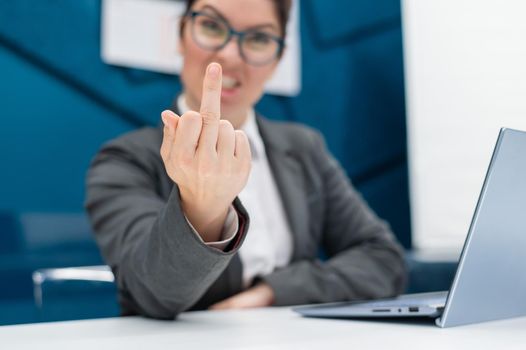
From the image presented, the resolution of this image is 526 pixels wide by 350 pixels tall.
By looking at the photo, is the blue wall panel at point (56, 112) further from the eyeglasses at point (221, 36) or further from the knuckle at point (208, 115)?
the knuckle at point (208, 115)

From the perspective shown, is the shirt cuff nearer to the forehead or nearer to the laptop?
the laptop

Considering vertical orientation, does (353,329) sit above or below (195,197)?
below

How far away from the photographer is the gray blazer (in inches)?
25.3

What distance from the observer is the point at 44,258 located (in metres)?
1.57

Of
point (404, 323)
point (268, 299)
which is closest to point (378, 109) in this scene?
point (268, 299)

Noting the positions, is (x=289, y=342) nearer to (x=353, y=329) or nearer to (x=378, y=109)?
(x=353, y=329)

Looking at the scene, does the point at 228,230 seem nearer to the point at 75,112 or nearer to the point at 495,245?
the point at 495,245

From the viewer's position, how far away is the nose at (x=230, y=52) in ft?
3.70

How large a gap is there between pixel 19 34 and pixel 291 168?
2.61 feet

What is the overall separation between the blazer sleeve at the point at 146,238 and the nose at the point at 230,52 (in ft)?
0.70

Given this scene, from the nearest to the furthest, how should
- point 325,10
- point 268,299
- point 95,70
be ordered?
point 268,299
point 95,70
point 325,10

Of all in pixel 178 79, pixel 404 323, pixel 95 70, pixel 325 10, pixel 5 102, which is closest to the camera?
pixel 404 323

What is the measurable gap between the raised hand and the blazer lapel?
25.3 inches

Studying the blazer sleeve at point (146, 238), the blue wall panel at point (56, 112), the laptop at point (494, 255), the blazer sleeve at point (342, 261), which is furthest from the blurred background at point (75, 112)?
the laptop at point (494, 255)
